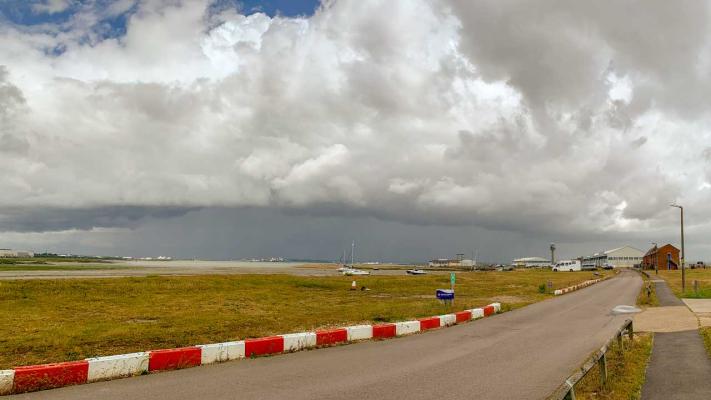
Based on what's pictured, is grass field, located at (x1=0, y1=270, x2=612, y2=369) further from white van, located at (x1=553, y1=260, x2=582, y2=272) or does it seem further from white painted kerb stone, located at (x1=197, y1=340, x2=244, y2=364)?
white van, located at (x1=553, y1=260, x2=582, y2=272)

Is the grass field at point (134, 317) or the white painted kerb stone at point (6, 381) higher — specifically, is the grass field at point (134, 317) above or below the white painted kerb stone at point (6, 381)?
below

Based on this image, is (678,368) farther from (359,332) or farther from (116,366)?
(116,366)

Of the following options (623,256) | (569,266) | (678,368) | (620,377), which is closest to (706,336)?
(678,368)

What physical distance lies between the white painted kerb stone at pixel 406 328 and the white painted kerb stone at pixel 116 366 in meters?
8.92

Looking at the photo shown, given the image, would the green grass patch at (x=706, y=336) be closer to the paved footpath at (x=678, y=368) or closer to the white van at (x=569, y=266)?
the paved footpath at (x=678, y=368)

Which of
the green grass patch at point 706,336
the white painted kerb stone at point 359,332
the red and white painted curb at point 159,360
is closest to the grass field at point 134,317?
the white painted kerb stone at point 359,332

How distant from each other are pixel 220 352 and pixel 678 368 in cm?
1070

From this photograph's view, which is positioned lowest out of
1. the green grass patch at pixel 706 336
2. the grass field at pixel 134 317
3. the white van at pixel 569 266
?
the white van at pixel 569 266

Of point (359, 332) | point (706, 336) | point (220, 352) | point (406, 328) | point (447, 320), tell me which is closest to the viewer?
point (220, 352)

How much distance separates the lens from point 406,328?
17078 mm

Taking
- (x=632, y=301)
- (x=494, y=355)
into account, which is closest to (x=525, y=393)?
(x=494, y=355)

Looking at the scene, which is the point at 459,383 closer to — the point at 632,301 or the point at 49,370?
the point at 49,370

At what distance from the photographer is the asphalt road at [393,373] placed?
8.47m

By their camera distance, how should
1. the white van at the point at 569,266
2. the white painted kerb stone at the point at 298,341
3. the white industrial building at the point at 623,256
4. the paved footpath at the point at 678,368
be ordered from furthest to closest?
the white industrial building at the point at 623,256 < the white van at the point at 569,266 < the white painted kerb stone at the point at 298,341 < the paved footpath at the point at 678,368
